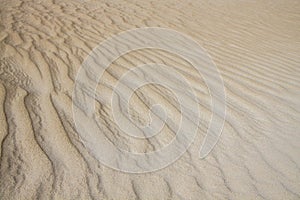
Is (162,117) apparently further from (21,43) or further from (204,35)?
(204,35)

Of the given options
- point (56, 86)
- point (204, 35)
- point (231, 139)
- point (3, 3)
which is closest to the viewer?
point (231, 139)

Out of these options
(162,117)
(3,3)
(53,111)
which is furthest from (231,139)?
(3,3)

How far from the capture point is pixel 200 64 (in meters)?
3.69

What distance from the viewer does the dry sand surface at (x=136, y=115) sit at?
1.92 m

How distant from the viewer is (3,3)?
5410 mm

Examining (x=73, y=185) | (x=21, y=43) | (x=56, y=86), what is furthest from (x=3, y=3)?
(x=73, y=185)

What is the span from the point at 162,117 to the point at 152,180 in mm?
723

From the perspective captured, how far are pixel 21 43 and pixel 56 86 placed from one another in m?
1.26

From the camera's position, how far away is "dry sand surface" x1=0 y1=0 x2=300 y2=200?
1915 millimetres

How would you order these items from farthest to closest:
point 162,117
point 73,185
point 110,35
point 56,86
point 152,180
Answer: point 110,35, point 56,86, point 162,117, point 152,180, point 73,185

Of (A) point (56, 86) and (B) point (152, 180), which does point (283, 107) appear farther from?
(A) point (56, 86)

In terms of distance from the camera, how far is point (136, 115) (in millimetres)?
2549

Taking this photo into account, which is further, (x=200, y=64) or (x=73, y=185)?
(x=200, y=64)

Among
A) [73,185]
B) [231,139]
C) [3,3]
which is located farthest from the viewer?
[3,3]
